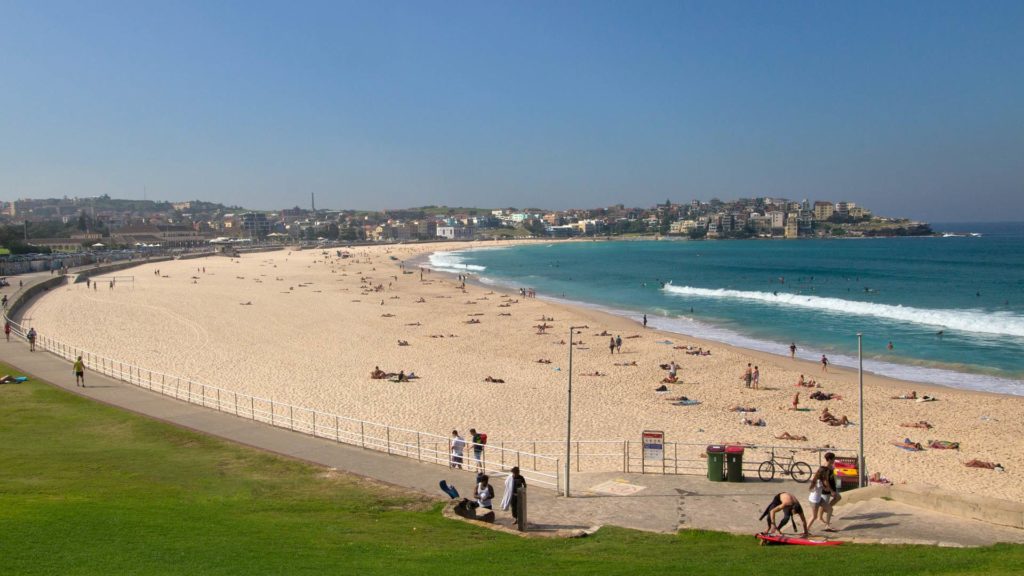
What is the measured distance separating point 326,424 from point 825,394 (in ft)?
52.0

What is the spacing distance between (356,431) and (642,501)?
9160 millimetres

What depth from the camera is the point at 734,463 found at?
11906 mm

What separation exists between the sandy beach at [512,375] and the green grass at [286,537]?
287 inches

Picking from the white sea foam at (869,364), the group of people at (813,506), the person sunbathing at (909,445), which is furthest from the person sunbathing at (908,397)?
the group of people at (813,506)

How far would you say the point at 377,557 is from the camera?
8219 mm

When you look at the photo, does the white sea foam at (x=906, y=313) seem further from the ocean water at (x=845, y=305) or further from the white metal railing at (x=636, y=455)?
the white metal railing at (x=636, y=455)

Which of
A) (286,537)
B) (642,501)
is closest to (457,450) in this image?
(642,501)

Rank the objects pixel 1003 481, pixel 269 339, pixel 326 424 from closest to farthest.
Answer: pixel 1003 481
pixel 326 424
pixel 269 339

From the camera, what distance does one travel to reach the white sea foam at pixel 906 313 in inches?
1533

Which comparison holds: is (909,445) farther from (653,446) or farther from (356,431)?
(356,431)

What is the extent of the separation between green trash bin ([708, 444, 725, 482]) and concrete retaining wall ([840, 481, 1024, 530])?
1.93m

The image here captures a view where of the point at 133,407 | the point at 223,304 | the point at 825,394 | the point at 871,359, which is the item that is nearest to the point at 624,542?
the point at 133,407

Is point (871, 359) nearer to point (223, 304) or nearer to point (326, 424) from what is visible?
point (326, 424)

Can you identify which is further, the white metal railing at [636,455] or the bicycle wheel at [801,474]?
the white metal railing at [636,455]
